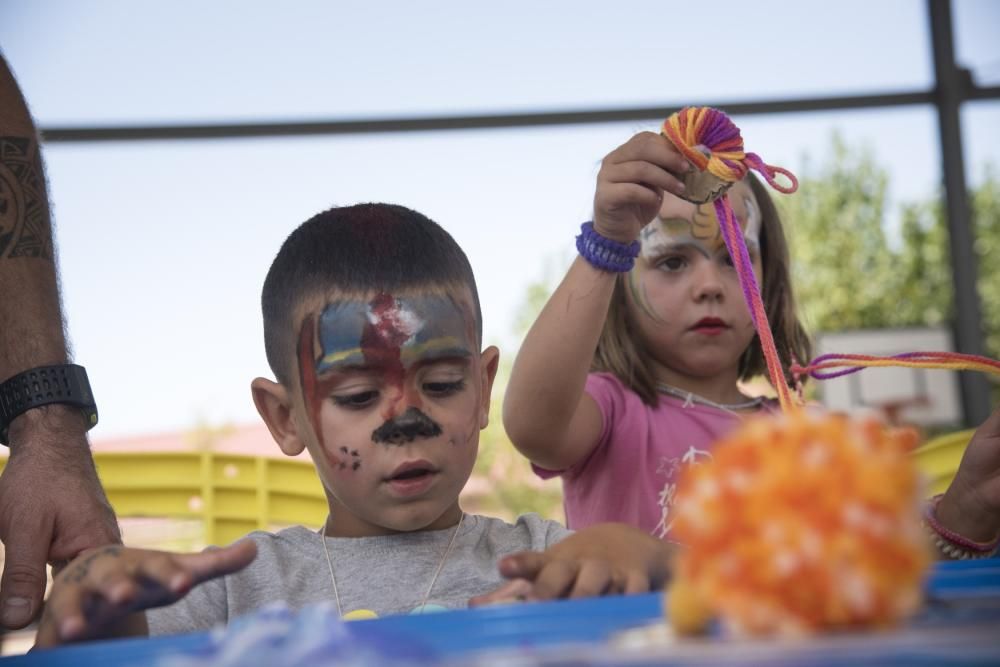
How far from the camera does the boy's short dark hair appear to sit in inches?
56.9

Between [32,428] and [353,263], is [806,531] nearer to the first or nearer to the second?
[353,263]

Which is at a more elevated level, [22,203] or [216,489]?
[22,203]

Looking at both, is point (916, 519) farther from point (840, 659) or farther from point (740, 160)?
point (740, 160)

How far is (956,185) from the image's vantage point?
10.0 feet

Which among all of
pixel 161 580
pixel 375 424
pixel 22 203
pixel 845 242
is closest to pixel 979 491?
pixel 375 424

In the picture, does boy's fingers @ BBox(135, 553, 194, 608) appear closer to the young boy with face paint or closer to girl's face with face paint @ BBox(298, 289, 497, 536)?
the young boy with face paint

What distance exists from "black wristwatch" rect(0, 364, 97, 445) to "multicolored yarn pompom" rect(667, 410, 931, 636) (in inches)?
47.4

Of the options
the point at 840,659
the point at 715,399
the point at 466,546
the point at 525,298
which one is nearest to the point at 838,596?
the point at 840,659

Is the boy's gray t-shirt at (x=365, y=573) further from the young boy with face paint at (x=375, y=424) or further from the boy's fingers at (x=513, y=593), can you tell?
the boy's fingers at (x=513, y=593)

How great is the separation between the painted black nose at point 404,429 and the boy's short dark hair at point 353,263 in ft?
0.60

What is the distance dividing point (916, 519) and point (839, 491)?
87 mm

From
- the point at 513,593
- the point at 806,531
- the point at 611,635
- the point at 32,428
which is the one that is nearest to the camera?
the point at 806,531

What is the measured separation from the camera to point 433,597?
1382 millimetres

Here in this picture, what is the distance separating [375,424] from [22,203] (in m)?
0.78
